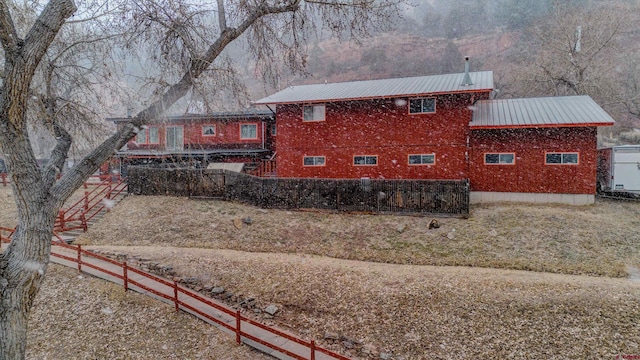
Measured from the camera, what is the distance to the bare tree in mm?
5215

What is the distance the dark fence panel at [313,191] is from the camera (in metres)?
16.7

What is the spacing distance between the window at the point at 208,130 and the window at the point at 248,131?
2219mm

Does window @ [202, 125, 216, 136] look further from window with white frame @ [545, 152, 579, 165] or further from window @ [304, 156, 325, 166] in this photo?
window with white frame @ [545, 152, 579, 165]

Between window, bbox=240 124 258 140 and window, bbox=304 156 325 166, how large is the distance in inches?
239

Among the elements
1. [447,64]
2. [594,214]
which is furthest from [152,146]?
[447,64]

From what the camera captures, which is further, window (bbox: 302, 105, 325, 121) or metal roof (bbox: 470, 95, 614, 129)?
window (bbox: 302, 105, 325, 121)

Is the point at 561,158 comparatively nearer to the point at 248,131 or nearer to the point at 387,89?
the point at 387,89

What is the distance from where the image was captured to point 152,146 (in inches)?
1097

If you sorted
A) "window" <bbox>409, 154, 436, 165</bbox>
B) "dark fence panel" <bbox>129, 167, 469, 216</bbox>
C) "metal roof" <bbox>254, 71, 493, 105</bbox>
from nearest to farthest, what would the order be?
"dark fence panel" <bbox>129, 167, 469, 216</bbox> < "metal roof" <bbox>254, 71, 493, 105</bbox> < "window" <bbox>409, 154, 436, 165</bbox>

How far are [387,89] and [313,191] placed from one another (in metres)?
7.58

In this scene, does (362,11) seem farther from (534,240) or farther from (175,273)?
(534,240)

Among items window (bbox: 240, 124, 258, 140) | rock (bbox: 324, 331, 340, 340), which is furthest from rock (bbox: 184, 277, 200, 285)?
window (bbox: 240, 124, 258, 140)

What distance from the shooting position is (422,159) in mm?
19875

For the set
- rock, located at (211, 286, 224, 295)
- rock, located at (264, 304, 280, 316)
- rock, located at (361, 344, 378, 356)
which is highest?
rock, located at (211, 286, 224, 295)
